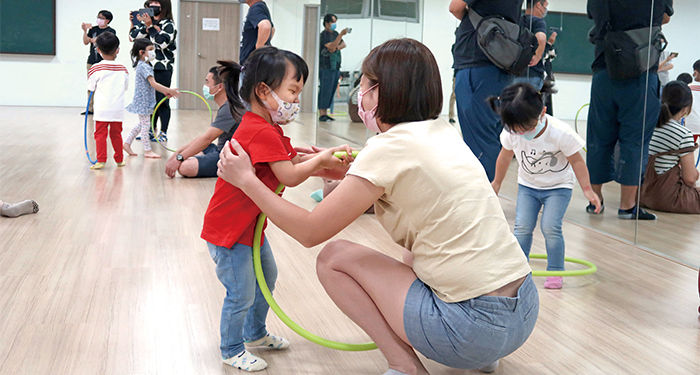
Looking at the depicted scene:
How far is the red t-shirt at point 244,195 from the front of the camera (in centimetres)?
170

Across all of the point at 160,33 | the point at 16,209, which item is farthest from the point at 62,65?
the point at 16,209

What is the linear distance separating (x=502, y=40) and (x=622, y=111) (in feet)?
2.64

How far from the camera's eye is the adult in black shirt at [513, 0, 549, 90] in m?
4.12

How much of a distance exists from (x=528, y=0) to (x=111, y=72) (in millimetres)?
3383

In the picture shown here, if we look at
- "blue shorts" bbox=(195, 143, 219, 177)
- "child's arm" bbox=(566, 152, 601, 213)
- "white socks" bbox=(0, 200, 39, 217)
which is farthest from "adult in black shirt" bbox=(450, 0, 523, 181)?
"white socks" bbox=(0, 200, 39, 217)

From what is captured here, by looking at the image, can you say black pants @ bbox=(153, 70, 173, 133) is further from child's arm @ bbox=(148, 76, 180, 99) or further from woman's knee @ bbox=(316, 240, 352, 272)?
woman's knee @ bbox=(316, 240, 352, 272)

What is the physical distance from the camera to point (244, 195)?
5.74 feet

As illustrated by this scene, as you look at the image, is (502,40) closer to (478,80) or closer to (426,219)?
(478,80)

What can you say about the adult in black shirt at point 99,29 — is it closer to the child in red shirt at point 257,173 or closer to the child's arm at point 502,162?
the child's arm at point 502,162

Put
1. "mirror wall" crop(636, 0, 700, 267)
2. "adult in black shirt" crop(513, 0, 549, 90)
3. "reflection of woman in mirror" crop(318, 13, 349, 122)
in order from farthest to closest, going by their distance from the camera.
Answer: "reflection of woman in mirror" crop(318, 13, 349, 122) < "adult in black shirt" crop(513, 0, 549, 90) < "mirror wall" crop(636, 0, 700, 267)

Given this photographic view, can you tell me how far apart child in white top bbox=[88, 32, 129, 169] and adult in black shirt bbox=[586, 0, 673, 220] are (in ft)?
12.1

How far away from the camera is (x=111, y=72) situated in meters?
5.23

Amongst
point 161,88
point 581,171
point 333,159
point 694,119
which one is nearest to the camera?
point 333,159

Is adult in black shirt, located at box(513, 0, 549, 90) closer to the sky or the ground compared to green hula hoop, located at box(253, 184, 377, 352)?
closer to the sky
